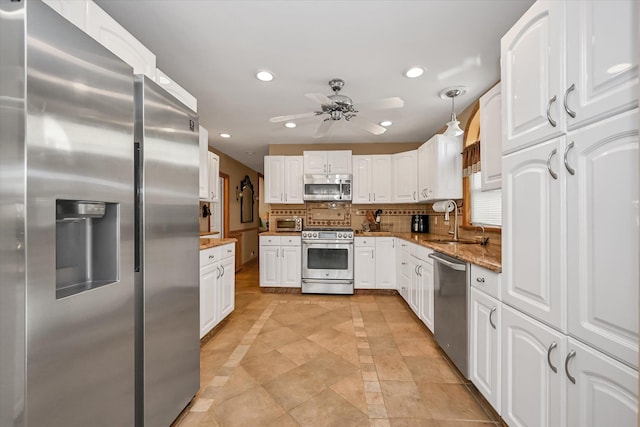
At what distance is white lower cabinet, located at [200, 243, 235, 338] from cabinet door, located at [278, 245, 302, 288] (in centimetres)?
125

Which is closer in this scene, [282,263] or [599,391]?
[599,391]

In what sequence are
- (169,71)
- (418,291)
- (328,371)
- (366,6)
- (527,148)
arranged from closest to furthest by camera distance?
(527,148), (366,6), (328,371), (169,71), (418,291)

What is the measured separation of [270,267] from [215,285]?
64.2 inches

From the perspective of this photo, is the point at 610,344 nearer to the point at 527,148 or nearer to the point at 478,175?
the point at 527,148

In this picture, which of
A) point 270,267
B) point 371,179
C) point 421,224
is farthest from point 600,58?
point 270,267

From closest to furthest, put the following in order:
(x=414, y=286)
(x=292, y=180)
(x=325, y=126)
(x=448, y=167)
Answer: (x=325, y=126) → (x=414, y=286) → (x=448, y=167) → (x=292, y=180)

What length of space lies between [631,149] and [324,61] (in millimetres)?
2011

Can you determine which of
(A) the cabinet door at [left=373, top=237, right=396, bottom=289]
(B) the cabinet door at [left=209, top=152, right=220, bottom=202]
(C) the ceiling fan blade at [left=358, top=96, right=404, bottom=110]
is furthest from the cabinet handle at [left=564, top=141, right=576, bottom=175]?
(A) the cabinet door at [left=373, top=237, right=396, bottom=289]

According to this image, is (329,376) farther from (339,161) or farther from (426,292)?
(339,161)

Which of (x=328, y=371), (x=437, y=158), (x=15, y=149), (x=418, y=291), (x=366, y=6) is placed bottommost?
(x=328, y=371)

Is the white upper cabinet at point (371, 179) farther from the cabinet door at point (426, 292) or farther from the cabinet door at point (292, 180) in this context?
the cabinet door at point (426, 292)

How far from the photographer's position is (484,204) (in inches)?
119

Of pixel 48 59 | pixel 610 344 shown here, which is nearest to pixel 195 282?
pixel 48 59

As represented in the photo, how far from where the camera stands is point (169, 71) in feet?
8.02
